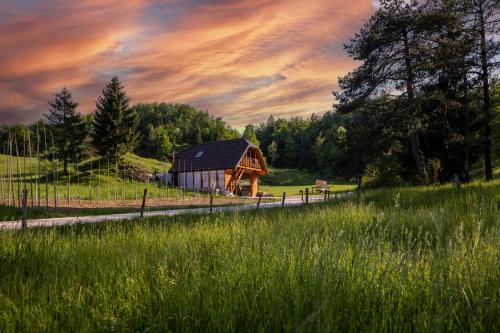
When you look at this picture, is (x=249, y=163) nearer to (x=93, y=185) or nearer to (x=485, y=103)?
(x=93, y=185)

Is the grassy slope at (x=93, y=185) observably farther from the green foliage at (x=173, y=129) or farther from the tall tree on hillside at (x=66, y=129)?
the green foliage at (x=173, y=129)

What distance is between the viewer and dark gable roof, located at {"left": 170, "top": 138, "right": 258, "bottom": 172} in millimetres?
45875

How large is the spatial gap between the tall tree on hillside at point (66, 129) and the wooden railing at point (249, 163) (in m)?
18.4

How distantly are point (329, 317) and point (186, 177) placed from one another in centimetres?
4724

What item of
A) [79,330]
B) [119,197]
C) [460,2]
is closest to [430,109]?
[460,2]

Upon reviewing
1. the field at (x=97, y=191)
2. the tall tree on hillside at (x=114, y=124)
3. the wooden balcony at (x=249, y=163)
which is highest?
the tall tree on hillside at (x=114, y=124)

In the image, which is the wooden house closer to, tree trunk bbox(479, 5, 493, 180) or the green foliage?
the green foliage

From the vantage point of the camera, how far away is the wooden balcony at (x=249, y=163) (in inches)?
1845

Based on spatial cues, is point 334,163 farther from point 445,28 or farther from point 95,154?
point 95,154

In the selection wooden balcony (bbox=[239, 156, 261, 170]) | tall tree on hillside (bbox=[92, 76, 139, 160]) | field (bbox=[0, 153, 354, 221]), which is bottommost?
field (bbox=[0, 153, 354, 221])

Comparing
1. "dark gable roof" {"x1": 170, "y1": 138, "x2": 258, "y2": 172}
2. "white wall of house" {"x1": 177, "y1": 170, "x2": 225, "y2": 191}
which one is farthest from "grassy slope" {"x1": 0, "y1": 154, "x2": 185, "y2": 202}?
"white wall of house" {"x1": 177, "y1": 170, "x2": 225, "y2": 191}

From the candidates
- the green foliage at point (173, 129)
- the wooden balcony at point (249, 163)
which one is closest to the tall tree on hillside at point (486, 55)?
the wooden balcony at point (249, 163)

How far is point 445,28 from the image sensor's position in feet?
74.7

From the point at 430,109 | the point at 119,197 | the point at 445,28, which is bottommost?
the point at 119,197
